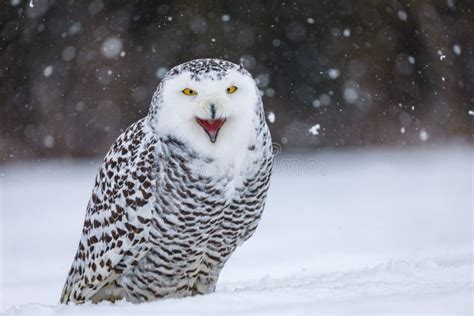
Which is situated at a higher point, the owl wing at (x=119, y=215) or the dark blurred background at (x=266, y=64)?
the dark blurred background at (x=266, y=64)

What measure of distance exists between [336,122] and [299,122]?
70 centimetres

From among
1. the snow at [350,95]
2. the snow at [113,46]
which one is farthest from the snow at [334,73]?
the snow at [113,46]

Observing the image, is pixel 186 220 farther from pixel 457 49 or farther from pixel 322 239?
pixel 457 49

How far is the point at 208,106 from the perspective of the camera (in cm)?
309

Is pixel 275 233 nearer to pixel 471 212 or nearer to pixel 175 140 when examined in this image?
pixel 471 212

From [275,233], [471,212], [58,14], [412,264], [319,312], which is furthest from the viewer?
[58,14]

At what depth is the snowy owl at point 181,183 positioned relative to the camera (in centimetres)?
319

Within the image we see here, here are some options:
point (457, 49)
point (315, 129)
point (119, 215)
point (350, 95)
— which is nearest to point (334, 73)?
point (350, 95)

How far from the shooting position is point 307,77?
11.4 meters

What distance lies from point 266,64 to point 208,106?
7.72 metres

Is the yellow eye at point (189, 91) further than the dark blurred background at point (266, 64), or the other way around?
the dark blurred background at point (266, 64)

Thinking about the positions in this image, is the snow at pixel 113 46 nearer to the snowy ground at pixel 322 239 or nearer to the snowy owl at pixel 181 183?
the snowy ground at pixel 322 239

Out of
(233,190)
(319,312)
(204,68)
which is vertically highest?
(204,68)

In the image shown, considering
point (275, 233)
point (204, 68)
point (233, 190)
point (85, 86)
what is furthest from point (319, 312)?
point (85, 86)
